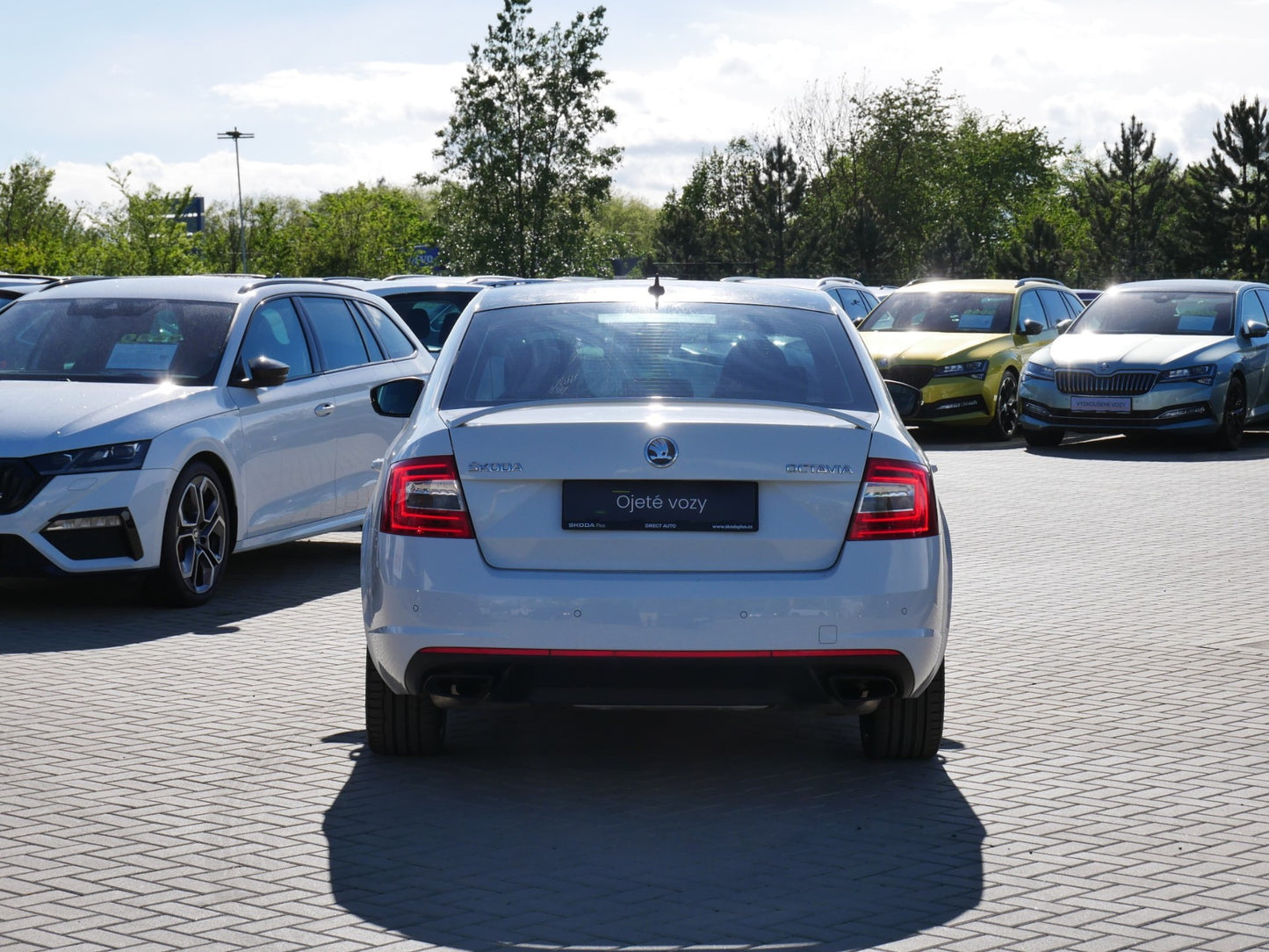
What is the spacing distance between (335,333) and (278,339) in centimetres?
69

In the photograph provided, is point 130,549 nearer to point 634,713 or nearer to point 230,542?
point 230,542

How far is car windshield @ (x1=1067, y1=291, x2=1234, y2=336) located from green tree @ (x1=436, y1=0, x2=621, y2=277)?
5238cm

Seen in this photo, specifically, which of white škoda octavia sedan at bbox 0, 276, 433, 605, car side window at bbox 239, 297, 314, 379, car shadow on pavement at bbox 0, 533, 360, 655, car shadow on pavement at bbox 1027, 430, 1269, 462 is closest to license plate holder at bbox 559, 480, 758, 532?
car shadow on pavement at bbox 0, 533, 360, 655

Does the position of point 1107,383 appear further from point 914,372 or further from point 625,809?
point 625,809

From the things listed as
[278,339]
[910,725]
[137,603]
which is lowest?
[137,603]

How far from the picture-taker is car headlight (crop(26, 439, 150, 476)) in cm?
844

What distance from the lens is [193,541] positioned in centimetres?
901

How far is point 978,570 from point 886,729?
475cm

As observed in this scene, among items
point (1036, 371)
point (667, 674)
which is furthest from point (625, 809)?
point (1036, 371)

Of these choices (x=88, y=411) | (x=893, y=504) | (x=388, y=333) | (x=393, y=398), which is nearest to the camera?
(x=893, y=504)

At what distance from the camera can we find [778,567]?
16.7ft

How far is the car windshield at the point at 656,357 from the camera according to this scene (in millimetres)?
5574

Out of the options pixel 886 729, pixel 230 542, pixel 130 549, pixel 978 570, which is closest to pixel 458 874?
pixel 886 729

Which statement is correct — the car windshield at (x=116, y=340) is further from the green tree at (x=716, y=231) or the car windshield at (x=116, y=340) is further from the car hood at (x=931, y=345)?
the green tree at (x=716, y=231)
